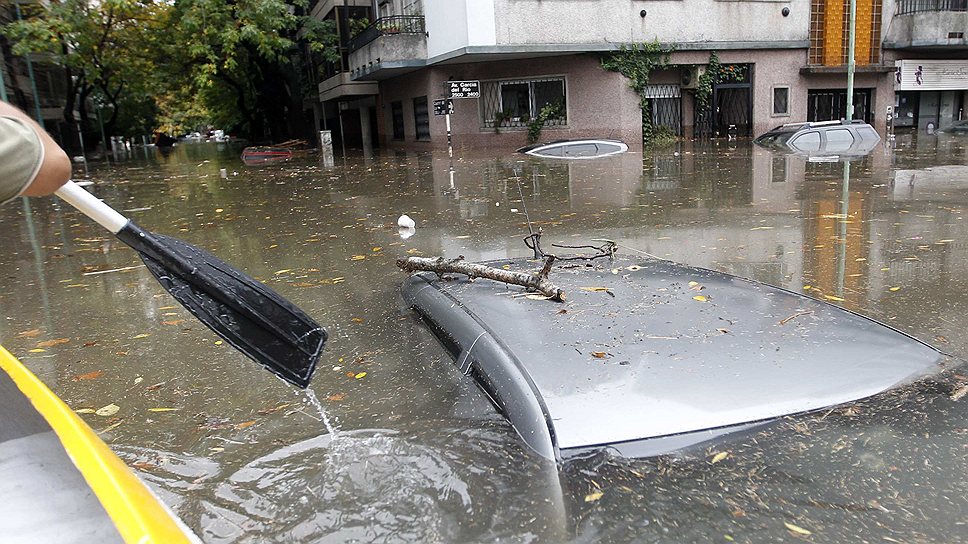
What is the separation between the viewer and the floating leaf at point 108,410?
145 inches

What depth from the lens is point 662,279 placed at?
3.75 meters

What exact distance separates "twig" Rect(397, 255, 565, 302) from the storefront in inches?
1096

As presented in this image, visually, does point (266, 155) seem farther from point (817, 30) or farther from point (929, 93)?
point (929, 93)

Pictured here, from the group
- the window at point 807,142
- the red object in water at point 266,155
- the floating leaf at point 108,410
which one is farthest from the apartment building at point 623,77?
the floating leaf at point 108,410

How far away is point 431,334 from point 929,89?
98.4 ft

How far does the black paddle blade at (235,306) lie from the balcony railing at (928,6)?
29.5 metres

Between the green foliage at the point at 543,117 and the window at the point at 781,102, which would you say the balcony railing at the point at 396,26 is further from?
the window at the point at 781,102

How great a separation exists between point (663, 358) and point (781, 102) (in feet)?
83.3

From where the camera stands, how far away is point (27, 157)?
1.65m

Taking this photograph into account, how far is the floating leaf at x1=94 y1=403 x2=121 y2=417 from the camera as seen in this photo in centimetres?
369

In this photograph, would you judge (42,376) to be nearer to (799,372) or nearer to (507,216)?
(799,372)

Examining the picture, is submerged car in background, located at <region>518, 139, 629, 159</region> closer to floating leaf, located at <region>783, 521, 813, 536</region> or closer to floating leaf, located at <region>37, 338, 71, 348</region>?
floating leaf, located at <region>37, 338, 71, 348</region>

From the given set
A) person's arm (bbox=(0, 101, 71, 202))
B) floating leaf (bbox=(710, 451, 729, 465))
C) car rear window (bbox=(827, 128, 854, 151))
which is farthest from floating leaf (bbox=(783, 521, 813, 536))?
car rear window (bbox=(827, 128, 854, 151))

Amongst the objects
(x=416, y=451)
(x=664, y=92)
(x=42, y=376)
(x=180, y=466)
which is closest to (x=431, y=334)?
(x=416, y=451)
